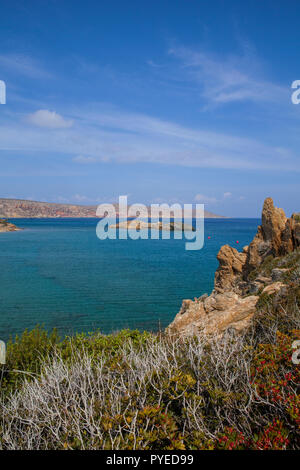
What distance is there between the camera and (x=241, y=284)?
1770 centimetres

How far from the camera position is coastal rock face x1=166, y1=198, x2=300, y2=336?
30.8 feet

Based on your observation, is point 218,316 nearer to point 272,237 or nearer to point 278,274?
point 278,274

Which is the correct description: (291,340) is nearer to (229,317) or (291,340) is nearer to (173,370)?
(173,370)

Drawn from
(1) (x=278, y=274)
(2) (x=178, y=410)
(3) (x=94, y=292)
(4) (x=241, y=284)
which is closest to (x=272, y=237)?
(4) (x=241, y=284)

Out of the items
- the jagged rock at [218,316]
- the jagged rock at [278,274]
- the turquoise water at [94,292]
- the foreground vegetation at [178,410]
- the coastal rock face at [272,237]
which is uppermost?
the coastal rock face at [272,237]

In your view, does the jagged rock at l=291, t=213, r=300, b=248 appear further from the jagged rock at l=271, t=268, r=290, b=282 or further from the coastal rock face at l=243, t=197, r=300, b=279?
the jagged rock at l=271, t=268, r=290, b=282

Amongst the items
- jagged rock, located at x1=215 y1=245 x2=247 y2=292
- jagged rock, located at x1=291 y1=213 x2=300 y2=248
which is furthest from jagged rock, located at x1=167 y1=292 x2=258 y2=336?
jagged rock, located at x1=215 y1=245 x2=247 y2=292

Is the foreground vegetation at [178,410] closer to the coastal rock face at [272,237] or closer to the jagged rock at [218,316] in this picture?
the jagged rock at [218,316]

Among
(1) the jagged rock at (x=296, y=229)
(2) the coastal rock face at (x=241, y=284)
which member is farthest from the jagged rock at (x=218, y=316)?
(1) the jagged rock at (x=296, y=229)

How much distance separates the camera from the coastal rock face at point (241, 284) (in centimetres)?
938

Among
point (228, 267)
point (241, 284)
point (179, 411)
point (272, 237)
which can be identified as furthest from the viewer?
point (228, 267)

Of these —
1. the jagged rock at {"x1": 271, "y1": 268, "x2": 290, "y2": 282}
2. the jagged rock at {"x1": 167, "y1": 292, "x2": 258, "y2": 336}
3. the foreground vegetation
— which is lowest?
the jagged rock at {"x1": 167, "y1": 292, "x2": 258, "y2": 336}

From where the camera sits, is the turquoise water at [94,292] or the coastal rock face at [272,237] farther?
the turquoise water at [94,292]
